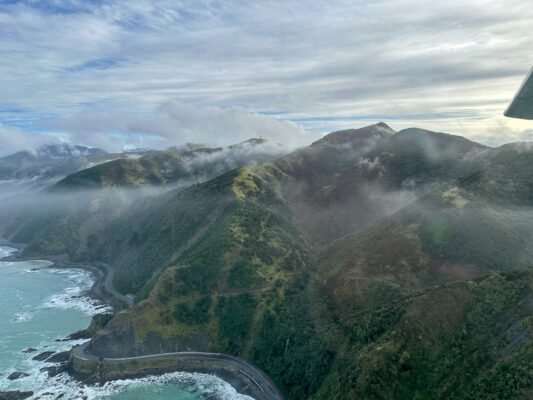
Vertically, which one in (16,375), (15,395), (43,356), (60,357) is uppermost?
(15,395)

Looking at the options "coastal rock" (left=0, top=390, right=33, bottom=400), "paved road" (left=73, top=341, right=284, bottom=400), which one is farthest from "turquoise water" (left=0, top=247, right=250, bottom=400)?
"paved road" (left=73, top=341, right=284, bottom=400)

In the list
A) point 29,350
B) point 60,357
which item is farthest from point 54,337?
point 60,357

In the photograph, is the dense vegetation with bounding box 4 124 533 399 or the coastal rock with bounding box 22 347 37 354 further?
the coastal rock with bounding box 22 347 37 354

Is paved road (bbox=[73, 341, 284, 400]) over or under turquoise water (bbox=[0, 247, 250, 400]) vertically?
over

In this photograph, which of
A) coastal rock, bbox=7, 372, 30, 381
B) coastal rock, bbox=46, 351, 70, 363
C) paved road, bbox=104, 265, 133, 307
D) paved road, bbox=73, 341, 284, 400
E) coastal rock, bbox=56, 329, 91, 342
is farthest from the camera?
paved road, bbox=104, 265, 133, 307

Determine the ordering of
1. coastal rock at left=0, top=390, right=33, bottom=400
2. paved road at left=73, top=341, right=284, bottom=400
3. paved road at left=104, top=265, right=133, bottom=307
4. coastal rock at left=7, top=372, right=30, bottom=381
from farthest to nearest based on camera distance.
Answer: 1. paved road at left=104, top=265, right=133, bottom=307
2. coastal rock at left=7, top=372, right=30, bottom=381
3. paved road at left=73, top=341, right=284, bottom=400
4. coastal rock at left=0, top=390, right=33, bottom=400

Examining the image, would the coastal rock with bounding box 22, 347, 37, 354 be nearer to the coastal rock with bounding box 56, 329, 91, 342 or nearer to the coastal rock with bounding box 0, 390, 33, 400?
the coastal rock with bounding box 56, 329, 91, 342

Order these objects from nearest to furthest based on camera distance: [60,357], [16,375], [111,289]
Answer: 1. [16,375]
2. [60,357]
3. [111,289]

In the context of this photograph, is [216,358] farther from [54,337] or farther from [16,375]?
[54,337]

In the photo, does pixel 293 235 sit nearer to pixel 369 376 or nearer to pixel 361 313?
pixel 361 313
